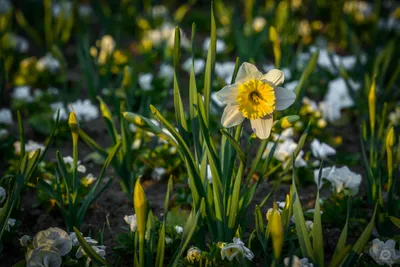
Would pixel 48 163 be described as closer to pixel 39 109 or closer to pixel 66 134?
pixel 66 134

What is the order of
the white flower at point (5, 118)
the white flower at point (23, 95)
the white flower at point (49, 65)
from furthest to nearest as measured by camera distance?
the white flower at point (49, 65) → the white flower at point (23, 95) → the white flower at point (5, 118)

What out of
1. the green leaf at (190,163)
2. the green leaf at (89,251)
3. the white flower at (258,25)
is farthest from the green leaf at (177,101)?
the white flower at (258,25)

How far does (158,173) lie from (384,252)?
920mm

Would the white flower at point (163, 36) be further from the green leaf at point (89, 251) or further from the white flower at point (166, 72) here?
the green leaf at point (89, 251)

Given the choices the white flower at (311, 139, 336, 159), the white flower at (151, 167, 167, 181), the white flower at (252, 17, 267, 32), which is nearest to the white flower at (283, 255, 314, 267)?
the white flower at (311, 139, 336, 159)

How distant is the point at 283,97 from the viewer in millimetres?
1368

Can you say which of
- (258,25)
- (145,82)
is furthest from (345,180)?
(258,25)

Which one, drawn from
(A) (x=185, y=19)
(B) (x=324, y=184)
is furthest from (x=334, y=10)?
(B) (x=324, y=184)

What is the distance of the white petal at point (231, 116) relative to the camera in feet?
4.42

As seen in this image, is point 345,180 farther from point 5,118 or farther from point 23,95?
point 23,95

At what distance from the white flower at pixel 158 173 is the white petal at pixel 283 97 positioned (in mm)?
768

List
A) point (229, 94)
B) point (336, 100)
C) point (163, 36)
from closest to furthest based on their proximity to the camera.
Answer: point (229, 94) → point (336, 100) → point (163, 36)

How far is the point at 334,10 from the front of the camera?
367 cm

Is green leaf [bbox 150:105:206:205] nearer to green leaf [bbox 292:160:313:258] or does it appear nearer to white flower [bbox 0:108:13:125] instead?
green leaf [bbox 292:160:313:258]
